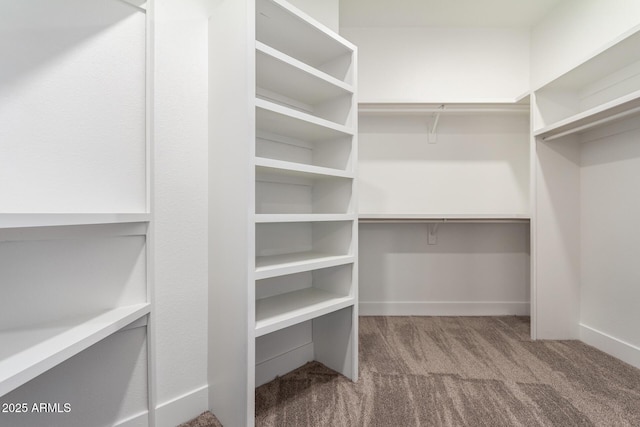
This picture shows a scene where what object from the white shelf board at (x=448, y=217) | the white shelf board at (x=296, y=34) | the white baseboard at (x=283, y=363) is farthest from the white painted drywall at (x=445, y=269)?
the white shelf board at (x=296, y=34)

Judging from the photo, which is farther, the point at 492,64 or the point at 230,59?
the point at 492,64

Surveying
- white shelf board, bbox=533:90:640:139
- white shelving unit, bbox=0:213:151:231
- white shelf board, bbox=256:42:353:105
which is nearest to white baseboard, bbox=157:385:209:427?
white shelving unit, bbox=0:213:151:231

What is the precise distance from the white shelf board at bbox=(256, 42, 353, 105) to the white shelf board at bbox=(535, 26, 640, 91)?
1387 millimetres

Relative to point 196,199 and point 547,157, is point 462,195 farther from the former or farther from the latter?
point 196,199

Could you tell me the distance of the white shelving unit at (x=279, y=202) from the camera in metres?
1.11

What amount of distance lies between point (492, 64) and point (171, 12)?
2.46m

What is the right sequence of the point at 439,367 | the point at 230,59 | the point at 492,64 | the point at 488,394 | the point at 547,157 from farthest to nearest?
the point at 492,64 → the point at 547,157 → the point at 439,367 → the point at 488,394 → the point at 230,59

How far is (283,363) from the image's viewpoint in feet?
5.13

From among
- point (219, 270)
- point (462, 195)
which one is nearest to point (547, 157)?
point (462, 195)

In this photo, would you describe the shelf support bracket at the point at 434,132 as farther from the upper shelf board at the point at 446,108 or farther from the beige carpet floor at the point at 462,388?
the beige carpet floor at the point at 462,388

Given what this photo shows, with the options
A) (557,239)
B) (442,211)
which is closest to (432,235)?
(442,211)

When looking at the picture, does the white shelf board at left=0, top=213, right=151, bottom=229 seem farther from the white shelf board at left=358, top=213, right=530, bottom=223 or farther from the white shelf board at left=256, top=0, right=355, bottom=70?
the white shelf board at left=358, top=213, right=530, bottom=223

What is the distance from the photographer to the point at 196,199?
1.25m

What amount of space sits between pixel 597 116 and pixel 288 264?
6.37ft
